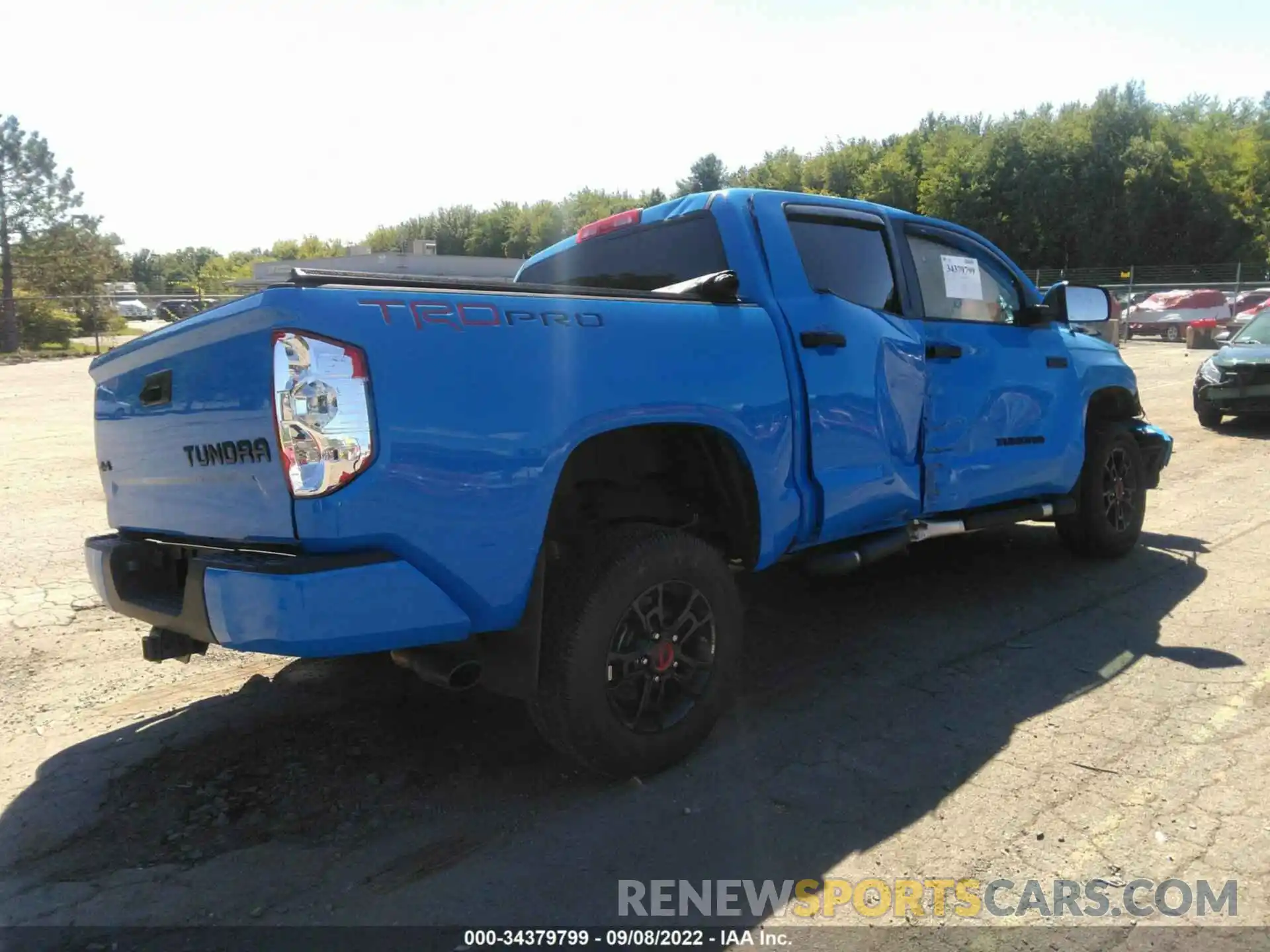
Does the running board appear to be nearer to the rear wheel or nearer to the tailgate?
the tailgate

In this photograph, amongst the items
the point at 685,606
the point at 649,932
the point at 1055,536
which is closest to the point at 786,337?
the point at 685,606

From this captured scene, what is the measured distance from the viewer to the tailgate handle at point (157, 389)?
304 centimetres

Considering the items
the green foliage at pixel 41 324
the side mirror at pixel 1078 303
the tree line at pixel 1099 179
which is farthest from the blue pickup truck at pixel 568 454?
the tree line at pixel 1099 179

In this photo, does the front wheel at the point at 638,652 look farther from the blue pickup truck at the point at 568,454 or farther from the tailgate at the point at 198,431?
the tailgate at the point at 198,431

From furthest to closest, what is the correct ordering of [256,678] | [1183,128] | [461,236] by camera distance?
[461,236]
[1183,128]
[256,678]

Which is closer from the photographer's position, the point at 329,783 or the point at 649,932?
the point at 649,932

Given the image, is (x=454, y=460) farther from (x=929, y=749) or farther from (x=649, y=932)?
(x=929, y=749)

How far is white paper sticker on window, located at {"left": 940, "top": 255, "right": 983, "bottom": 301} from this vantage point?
495cm

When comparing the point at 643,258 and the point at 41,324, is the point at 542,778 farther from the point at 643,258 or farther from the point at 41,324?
the point at 41,324

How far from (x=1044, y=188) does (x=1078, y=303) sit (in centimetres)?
5540

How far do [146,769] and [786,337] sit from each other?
284 centimetres

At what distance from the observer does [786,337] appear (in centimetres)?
369

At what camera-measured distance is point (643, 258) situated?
438 cm

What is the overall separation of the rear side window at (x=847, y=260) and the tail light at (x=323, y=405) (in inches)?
85.1
